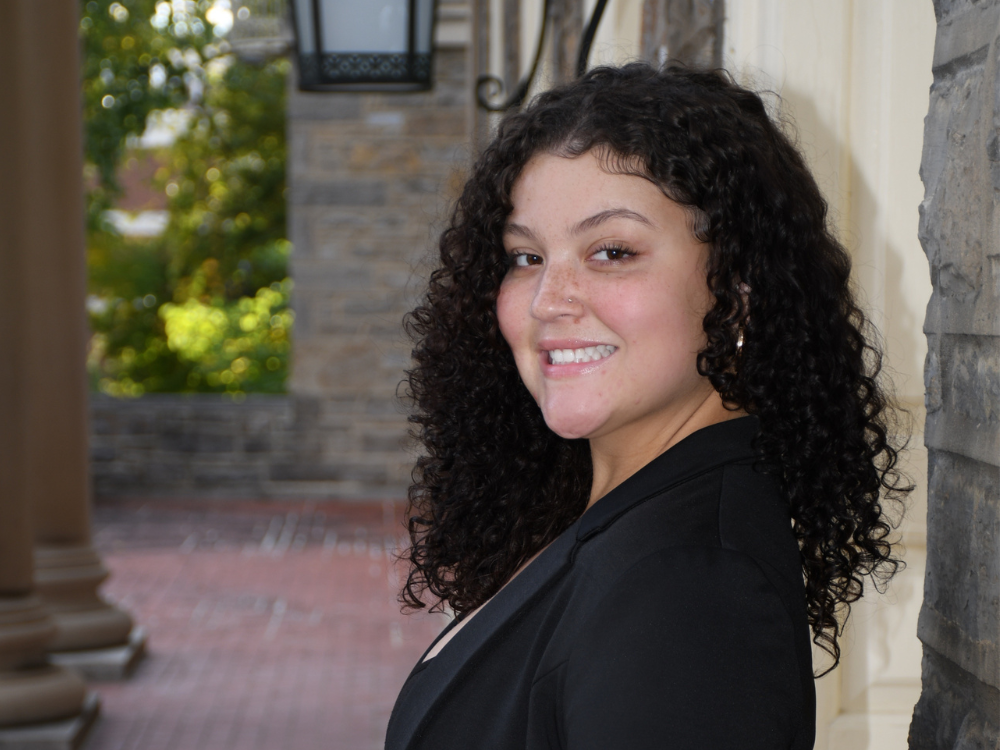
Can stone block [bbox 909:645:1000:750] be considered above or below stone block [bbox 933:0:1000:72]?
below

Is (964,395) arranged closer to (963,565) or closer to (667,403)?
(963,565)

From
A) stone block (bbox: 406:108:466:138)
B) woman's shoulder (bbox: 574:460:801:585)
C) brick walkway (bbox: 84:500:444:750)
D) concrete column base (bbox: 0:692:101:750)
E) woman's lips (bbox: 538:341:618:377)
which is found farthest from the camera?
stone block (bbox: 406:108:466:138)

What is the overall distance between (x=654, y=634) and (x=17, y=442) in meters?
3.47

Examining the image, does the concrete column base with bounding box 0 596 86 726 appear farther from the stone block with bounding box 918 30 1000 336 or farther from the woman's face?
the stone block with bounding box 918 30 1000 336

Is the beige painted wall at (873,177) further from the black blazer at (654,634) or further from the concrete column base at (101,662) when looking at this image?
the concrete column base at (101,662)

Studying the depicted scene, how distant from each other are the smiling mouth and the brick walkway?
11.0 ft

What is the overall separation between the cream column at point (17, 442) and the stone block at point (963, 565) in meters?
3.34

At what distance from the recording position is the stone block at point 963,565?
1.12 metres

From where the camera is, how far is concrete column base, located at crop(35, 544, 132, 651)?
5.04 meters

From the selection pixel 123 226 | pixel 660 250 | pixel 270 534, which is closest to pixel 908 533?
pixel 660 250

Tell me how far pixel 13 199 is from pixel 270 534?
5162mm

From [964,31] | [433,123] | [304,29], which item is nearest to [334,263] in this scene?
[433,123]

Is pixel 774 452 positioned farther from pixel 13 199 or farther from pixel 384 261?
pixel 384 261

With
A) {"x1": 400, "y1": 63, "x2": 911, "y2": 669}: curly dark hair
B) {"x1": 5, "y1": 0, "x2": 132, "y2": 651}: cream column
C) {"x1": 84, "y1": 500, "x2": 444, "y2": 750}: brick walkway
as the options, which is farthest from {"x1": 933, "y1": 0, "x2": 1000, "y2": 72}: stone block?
{"x1": 5, "y1": 0, "x2": 132, "y2": 651}: cream column
